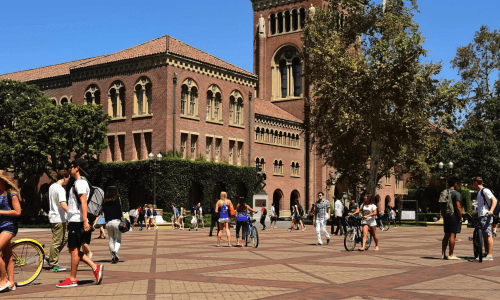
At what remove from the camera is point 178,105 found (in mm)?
44969

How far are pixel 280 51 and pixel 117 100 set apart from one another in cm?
2745

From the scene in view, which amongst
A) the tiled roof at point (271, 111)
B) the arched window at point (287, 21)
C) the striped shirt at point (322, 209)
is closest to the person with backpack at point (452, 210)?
the striped shirt at point (322, 209)

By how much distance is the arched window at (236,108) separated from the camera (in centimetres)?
5120

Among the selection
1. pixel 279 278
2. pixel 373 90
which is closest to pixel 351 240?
pixel 279 278

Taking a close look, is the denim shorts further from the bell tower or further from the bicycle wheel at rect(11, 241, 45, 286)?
the bell tower

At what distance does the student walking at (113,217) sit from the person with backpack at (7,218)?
14.4ft

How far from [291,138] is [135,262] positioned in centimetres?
5074

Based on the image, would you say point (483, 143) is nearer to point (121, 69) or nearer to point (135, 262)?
point (121, 69)

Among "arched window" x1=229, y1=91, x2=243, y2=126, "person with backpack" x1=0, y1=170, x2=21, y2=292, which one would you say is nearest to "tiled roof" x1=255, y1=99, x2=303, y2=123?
"arched window" x1=229, y1=91, x2=243, y2=126

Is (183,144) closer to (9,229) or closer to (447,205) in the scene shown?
(447,205)

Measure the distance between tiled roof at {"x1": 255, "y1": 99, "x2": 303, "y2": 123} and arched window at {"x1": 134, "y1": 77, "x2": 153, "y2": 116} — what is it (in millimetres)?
14763

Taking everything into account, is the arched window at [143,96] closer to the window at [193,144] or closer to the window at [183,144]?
the window at [183,144]

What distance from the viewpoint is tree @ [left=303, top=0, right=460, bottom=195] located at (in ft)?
118

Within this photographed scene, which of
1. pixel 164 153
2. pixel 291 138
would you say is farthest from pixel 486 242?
pixel 291 138
